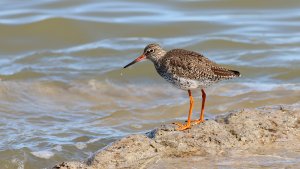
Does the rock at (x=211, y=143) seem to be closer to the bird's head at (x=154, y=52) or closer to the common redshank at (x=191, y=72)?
the common redshank at (x=191, y=72)

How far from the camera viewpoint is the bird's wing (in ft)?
22.6

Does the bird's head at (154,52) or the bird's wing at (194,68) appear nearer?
the bird's wing at (194,68)

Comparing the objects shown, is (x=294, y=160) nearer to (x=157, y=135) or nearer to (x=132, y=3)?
(x=157, y=135)

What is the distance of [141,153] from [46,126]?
336 cm

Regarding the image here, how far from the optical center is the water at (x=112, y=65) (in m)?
8.79

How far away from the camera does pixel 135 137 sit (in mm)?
6133

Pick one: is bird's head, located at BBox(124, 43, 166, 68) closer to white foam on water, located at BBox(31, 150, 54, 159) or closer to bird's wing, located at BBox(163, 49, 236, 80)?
bird's wing, located at BBox(163, 49, 236, 80)

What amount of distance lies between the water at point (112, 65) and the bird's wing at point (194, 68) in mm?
1558

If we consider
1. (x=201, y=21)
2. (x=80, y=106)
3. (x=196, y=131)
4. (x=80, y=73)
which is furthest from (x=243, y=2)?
(x=196, y=131)

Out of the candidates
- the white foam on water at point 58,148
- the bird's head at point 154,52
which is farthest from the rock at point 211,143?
the white foam on water at point 58,148

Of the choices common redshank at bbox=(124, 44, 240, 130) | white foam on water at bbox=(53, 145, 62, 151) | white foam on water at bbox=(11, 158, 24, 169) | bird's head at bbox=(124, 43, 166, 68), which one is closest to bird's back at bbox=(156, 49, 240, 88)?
common redshank at bbox=(124, 44, 240, 130)

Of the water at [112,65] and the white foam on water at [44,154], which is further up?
the water at [112,65]

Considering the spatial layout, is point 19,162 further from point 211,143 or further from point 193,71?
point 211,143

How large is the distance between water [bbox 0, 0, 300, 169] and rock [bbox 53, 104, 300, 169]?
1.59 meters
